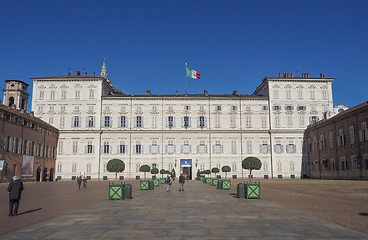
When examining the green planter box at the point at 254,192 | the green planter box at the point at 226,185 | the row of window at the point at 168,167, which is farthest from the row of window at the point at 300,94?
the green planter box at the point at 254,192

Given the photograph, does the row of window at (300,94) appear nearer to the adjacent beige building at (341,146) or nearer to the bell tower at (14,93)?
the adjacent beige building at (341,146)

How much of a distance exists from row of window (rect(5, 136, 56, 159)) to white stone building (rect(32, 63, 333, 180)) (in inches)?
143

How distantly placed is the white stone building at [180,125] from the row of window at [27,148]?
3632 millimetres

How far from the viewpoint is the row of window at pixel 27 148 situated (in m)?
42.2

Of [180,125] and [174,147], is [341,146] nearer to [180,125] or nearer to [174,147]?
[180,125]

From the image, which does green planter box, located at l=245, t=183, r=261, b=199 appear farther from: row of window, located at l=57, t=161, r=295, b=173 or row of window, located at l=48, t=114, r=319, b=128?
row of window, located at l=48, t=114, r=319, b=128

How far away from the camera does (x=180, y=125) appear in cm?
5853

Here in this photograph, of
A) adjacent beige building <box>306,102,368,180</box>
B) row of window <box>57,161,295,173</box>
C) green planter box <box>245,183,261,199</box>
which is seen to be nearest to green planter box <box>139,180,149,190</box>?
green planter box <box>245,183,261,199</box>

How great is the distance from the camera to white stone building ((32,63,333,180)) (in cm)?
5750

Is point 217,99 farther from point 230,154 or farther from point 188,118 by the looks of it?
point 230,154

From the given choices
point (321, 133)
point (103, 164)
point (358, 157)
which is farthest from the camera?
point (103, 164)

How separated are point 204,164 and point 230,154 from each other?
4.95 metres

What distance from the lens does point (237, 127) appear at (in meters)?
58.6

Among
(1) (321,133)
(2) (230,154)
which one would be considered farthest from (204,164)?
(1) (321,133)
